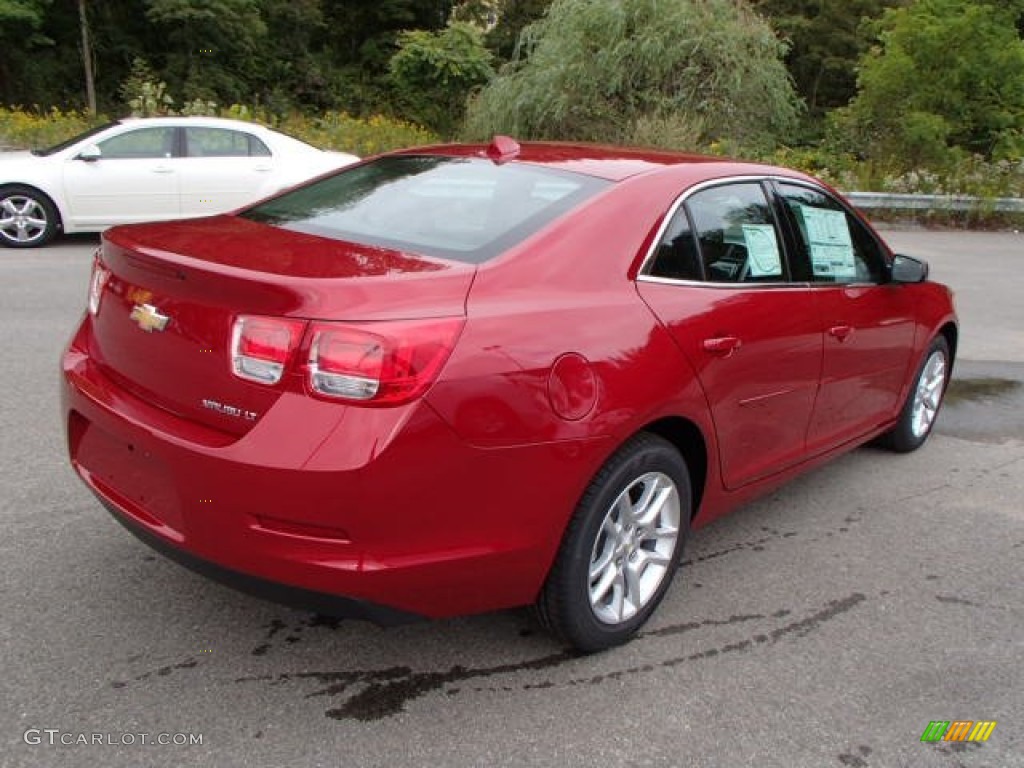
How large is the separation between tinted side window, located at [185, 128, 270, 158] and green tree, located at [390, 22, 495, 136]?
16841mm

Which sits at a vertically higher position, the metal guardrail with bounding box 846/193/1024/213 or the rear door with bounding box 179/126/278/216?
the rear door with bounding box 179/126/278/216

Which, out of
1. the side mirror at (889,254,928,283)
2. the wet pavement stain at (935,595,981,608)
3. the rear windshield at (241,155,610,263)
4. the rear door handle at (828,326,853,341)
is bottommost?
the wet pavement stain at (935,595,981,608)

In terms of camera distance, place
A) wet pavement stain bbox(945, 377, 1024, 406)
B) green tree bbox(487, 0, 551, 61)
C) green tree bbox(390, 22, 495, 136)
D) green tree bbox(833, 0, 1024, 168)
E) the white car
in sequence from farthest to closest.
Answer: green tree bbox(487, 0, 551, 61)
green tree bbox(390, 22, 495, 136)
green tree bbox(833, 0, 1024, 168)
the white car
wet pavement stain bbox(945, 377, 1024, 406)

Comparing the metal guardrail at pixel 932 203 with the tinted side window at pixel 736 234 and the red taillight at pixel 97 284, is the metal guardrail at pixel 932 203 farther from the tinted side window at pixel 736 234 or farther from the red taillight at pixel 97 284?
the red taillight at pixel 97 284

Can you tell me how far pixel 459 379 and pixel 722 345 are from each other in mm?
1159

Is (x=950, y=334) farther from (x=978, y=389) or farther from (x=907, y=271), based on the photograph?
(x=978, y=389)

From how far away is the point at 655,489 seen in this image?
3066 mm

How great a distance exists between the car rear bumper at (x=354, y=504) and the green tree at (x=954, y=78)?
732 inches

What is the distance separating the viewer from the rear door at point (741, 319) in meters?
3.12

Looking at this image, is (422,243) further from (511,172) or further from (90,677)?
(90,677)

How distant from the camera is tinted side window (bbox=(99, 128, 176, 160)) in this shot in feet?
33.7

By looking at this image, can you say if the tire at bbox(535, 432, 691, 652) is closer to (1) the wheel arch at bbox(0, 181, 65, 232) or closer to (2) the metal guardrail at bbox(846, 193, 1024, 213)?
(1) the wheel arch at bbox(0, 181, 65, 232)

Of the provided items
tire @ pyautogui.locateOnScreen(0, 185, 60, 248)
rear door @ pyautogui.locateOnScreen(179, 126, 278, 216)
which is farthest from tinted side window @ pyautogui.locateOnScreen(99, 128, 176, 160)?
tire @ pyautogui.locateOnScreen(0, 185, 60, 248)

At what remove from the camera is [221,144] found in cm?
1085
